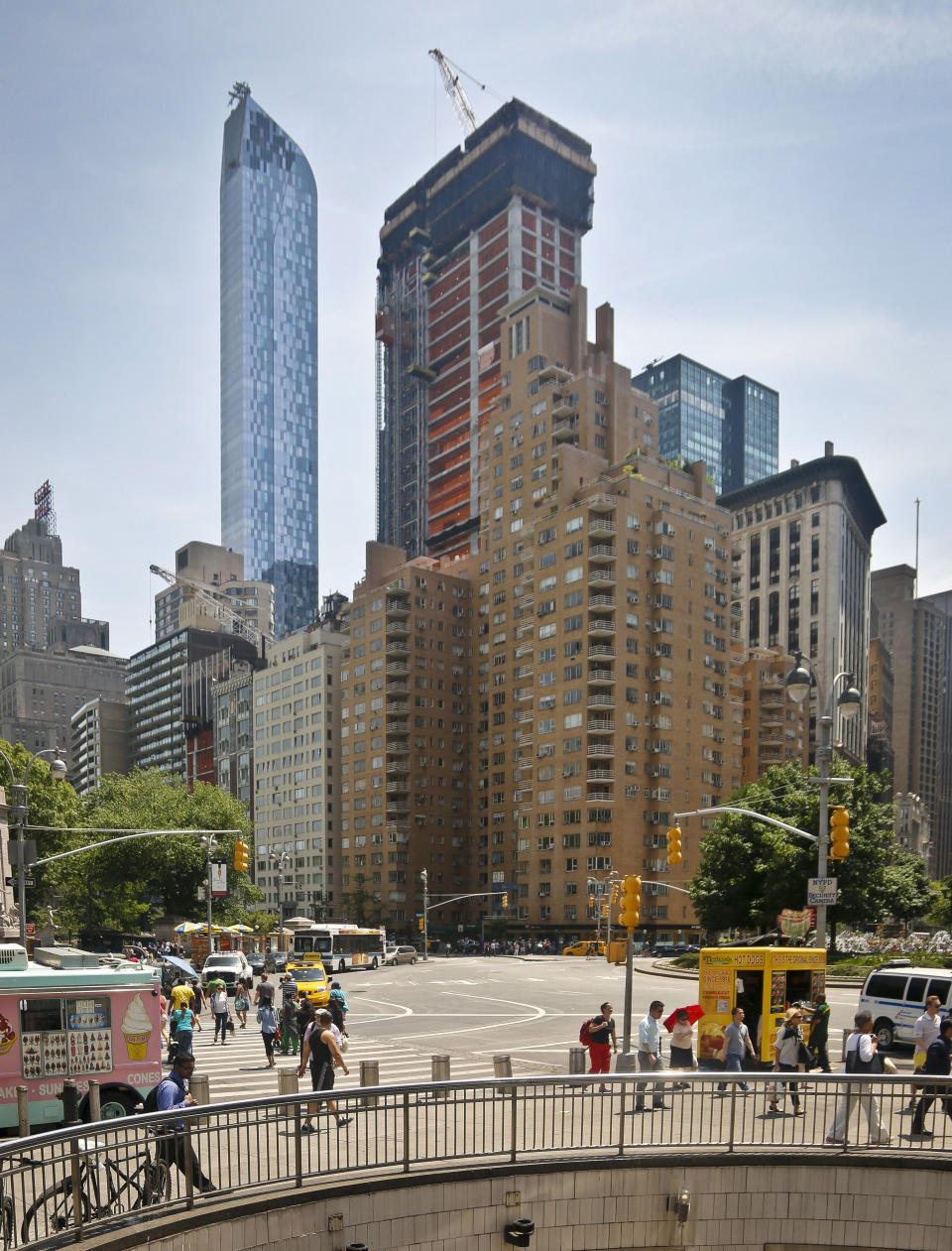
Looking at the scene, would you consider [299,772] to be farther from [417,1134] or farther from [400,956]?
[417,1134]

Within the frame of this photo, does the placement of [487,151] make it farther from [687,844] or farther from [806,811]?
[806,811]

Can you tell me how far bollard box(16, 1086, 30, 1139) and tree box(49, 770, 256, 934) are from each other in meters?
61.4

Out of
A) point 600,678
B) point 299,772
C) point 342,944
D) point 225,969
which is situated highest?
point 600,678

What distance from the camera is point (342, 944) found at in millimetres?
64812

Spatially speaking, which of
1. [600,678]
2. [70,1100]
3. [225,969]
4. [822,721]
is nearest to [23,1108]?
[70,1100]

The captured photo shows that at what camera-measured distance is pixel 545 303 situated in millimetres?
119250

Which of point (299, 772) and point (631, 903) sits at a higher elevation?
point (631, 903)

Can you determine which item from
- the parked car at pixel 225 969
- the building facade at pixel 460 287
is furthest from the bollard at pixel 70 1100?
the building facade at pixel 460 287

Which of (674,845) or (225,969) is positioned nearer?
(674,845)

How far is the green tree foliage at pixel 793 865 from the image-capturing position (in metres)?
50.6

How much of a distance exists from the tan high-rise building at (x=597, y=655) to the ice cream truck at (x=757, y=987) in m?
71.6

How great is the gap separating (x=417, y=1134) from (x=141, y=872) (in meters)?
73.6

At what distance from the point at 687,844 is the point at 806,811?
4387 centimetres

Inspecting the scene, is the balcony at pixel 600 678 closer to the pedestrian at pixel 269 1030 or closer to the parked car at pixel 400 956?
the parked car at pixel 400 956
